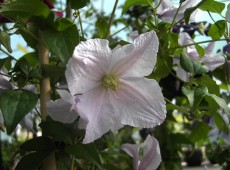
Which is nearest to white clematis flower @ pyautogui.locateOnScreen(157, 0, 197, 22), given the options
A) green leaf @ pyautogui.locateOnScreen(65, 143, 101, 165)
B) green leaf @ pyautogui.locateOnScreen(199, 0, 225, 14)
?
green leaf @ pyautogui.locateOnScreen(199, 0, 225, 14)

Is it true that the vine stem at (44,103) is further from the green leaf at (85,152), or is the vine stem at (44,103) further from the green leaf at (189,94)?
the green leaf at (189,94)

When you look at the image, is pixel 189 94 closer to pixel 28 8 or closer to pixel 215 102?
pixel 215 102

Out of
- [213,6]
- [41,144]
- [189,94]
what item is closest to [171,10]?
[213,6]

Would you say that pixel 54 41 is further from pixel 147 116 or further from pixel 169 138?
pixel 169 138

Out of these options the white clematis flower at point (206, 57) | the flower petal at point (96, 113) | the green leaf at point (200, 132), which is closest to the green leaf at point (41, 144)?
the flower petal at point (96, 113)

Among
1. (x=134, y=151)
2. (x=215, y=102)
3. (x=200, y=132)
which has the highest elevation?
(x=215, y=102)

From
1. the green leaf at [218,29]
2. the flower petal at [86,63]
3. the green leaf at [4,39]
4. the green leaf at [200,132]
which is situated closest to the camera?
the flower petal at [86,63]
